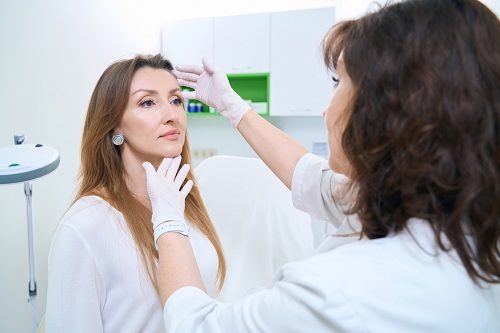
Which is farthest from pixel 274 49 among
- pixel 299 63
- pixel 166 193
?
pixel 166 193

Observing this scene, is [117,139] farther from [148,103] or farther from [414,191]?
[414,191]

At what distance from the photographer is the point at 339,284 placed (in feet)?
1.84

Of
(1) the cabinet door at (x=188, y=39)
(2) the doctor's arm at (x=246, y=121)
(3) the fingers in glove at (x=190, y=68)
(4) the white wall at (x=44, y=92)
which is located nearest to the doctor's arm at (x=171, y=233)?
(2) the doctor's arm at (x=246, y=121)

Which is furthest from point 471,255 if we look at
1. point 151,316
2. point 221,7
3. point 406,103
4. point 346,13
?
point 221,7

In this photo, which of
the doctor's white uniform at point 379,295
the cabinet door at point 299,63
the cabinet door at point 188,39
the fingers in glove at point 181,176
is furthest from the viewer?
the cabinet door at point 188,39

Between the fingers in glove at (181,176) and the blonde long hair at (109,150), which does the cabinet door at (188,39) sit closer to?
the blonde long hair at (109,150)

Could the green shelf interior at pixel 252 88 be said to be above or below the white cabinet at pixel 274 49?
below

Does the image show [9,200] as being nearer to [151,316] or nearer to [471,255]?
[151,316]

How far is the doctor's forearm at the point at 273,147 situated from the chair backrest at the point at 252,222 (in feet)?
1.82

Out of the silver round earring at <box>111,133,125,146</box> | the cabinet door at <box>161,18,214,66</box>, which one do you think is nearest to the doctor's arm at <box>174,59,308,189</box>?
the silver round earring at <box>111,133,125,146</box>

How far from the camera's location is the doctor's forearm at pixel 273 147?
1163 millimetres

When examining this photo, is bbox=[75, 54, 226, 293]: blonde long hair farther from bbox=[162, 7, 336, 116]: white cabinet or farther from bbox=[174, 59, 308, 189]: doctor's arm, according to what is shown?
bbox=[162, 7, 336, 116]: white cabinet

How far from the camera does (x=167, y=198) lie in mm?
985

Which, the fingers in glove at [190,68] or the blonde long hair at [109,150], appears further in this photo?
the fingers in glove at [190,68]
